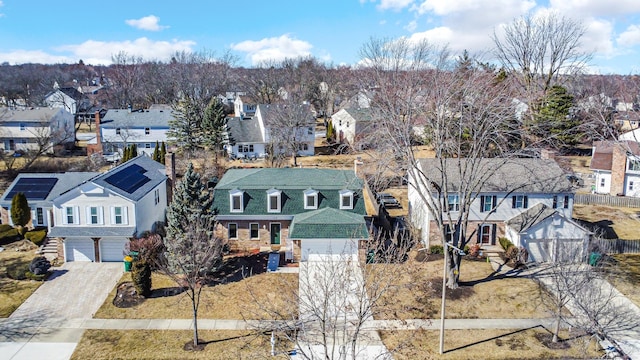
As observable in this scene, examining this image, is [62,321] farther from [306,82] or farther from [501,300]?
[306,82]

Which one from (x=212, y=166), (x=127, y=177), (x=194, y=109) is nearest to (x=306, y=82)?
(x=194, y=109)

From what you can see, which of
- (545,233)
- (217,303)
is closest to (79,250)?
(217,303)

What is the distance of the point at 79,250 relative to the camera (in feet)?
106

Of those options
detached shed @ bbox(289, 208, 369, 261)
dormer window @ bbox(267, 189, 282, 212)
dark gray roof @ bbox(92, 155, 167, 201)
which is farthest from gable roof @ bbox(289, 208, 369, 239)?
dark gray roof @ bbox(92, 155, 167, 201)

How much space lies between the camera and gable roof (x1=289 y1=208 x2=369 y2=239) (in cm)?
3177

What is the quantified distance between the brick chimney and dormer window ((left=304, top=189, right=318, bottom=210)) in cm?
3032

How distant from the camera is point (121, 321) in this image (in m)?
25.1

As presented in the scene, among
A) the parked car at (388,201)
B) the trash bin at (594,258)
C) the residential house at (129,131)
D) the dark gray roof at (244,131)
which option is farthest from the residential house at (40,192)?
the trash bin at (594,258)

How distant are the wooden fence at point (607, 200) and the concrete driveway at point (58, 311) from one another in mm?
38570

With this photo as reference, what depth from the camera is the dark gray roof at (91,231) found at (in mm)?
31438

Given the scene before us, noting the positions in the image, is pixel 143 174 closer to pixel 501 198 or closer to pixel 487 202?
pixel 487 202

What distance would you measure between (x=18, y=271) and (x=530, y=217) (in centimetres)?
3203

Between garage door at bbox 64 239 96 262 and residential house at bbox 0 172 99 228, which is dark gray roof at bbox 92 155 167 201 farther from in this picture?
garage door at bbox 64 239 96 262

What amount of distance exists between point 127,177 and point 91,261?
19.8 feet
